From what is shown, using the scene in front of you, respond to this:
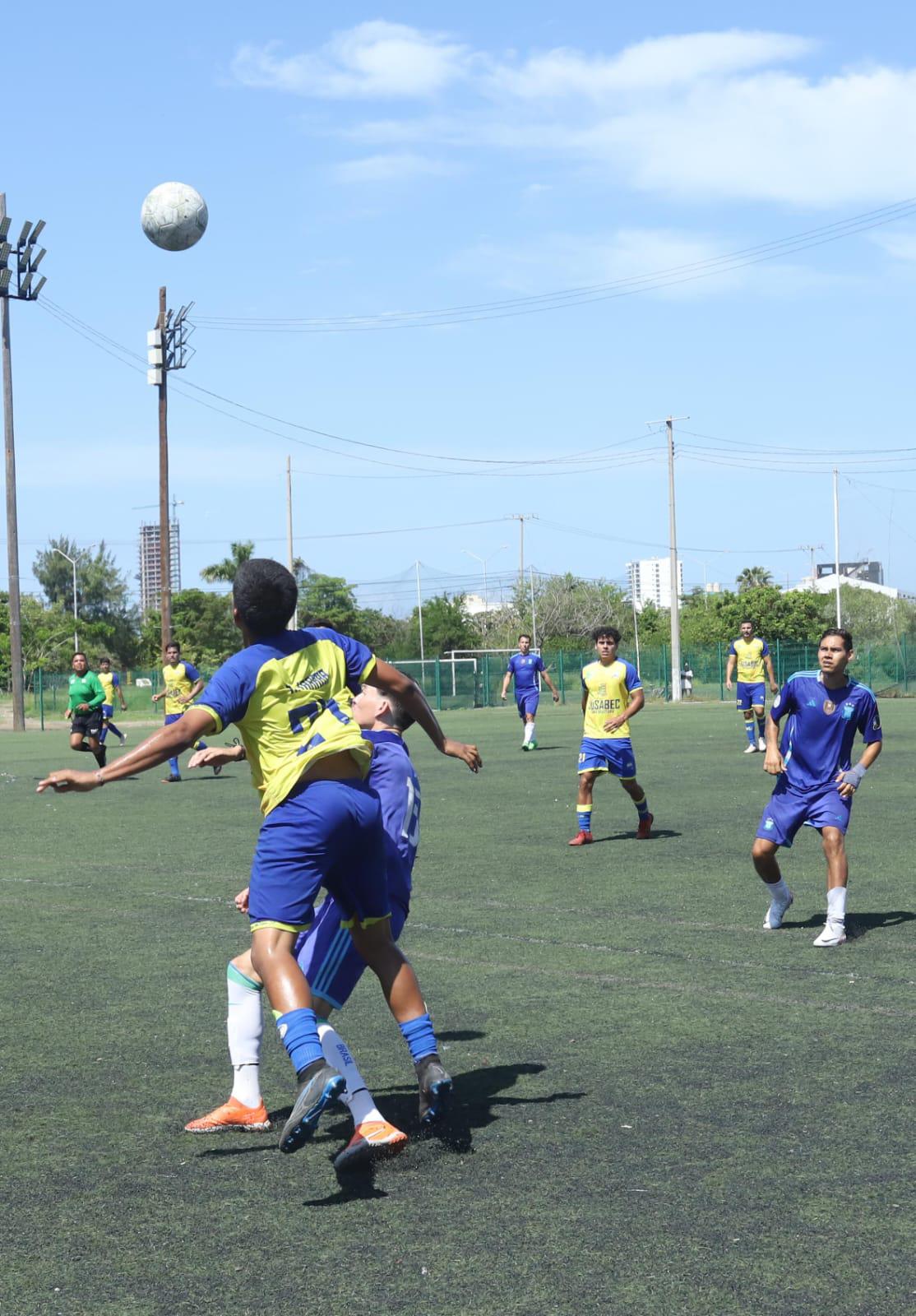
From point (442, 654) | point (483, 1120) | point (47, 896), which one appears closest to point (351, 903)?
point (483, 1120)

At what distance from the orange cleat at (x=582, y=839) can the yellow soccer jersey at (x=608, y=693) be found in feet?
2.99

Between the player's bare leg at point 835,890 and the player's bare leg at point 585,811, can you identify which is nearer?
the player's bare leg at point 835,890

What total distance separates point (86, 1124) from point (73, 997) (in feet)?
7.26

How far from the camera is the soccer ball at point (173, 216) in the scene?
27500 mm

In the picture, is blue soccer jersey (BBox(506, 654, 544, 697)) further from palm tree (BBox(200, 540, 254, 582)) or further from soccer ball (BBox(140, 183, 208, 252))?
palm tree (BBox(200, 540, 254, 582))

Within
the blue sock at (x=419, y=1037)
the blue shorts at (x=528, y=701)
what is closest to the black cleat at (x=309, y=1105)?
the blue sock at (x=419, y=1037)

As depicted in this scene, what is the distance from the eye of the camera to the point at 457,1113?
211 inches

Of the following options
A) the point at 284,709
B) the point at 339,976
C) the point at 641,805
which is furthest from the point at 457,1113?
the point at 641,805

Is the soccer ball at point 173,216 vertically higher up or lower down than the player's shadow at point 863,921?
higher up

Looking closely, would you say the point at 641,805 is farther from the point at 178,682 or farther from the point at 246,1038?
the point at 178,682

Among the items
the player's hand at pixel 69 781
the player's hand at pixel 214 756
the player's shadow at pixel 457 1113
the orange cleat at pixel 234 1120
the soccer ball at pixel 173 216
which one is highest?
the soccer ball at pixel 173 216

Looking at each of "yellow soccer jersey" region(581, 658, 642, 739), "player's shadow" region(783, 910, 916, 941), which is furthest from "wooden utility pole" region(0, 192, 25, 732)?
"player's shadow" region(783, 910, 916, 941)

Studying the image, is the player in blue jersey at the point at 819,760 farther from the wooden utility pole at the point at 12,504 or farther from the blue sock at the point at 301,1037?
the wooden utility pole at the point at 12,504

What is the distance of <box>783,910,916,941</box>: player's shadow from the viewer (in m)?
8.92
